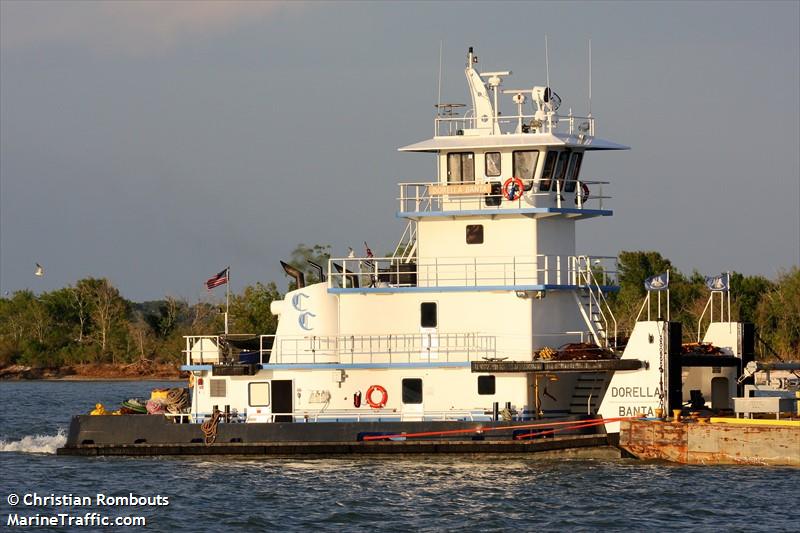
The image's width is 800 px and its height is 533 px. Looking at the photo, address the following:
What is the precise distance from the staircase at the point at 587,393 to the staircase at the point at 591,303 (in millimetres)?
755

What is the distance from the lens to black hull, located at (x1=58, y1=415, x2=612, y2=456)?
3219cm

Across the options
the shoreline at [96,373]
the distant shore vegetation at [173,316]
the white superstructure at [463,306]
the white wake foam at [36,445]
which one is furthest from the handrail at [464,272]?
the shoreline at [96,373]

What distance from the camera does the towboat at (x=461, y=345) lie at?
1282 inches

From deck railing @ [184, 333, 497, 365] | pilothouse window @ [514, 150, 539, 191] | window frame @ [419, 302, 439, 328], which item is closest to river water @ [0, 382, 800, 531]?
deck railing @ [184, 333, 497, 365]

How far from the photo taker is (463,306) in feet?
110

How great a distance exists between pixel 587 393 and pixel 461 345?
118 inches

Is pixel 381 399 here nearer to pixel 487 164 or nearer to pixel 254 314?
pixel 487 164

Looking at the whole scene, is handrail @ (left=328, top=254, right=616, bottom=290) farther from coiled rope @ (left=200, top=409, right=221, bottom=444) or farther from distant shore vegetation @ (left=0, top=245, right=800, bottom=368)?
distant shore vegetation @ (left=0, top=245, right=800, bottom=368)

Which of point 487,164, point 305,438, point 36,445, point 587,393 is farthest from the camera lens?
point 36,445

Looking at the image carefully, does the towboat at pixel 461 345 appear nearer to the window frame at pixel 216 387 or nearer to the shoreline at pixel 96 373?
the window frame at pixel 216 387

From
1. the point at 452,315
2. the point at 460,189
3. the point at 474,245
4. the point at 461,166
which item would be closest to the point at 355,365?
the point at 452,315

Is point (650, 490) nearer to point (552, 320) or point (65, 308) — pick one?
point (552, 320)

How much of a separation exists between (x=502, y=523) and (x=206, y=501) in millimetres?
6086

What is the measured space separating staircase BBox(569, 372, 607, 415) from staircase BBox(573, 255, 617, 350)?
75 cm
